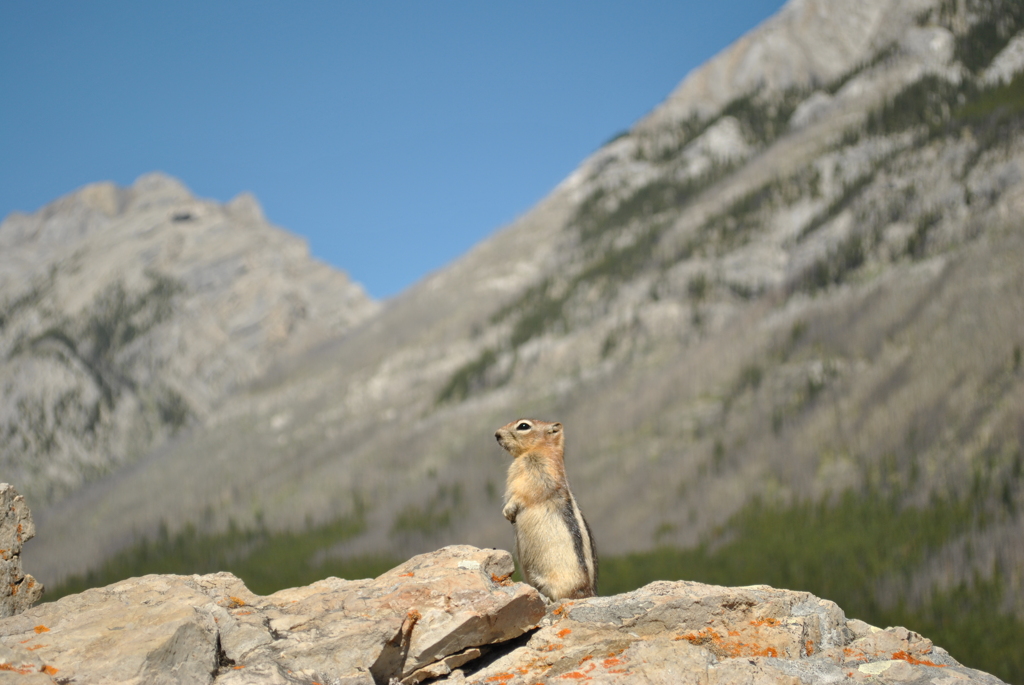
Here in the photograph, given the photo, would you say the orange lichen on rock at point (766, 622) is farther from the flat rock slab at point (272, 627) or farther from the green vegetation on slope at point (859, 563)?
the green vegetation on slope at point (859, 563)

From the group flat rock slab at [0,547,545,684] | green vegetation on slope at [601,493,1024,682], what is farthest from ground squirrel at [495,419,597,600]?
green vegetation on slope at [601,493,1024,682]

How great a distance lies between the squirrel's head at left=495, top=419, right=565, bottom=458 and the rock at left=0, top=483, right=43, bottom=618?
7340 mm

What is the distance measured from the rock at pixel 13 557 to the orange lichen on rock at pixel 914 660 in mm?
10923

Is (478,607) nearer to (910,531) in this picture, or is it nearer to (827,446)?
(910,531)

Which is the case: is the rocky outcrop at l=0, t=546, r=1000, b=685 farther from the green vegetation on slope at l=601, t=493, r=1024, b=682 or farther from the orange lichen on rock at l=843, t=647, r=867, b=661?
the green vegetation on slope at l=601, t=493, r=1024, b=682

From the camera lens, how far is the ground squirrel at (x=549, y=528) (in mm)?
13484

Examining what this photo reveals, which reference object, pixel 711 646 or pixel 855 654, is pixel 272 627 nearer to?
pixel 711 646

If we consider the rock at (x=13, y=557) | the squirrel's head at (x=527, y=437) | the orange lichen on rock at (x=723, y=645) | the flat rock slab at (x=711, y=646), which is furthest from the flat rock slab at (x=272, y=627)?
the squirrel's head at (x=527, y=437)

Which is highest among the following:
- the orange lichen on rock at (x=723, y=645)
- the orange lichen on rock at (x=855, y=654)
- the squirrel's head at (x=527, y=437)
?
the squirrel's head at (x=527, y=437)

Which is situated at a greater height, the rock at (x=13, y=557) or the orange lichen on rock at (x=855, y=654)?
the rock at (x=13, y=557)

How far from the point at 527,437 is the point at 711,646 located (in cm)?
573

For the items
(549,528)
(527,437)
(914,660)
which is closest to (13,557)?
(549,528)

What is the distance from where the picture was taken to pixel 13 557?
11500 mm

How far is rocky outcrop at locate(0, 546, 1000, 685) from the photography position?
9250 mm
